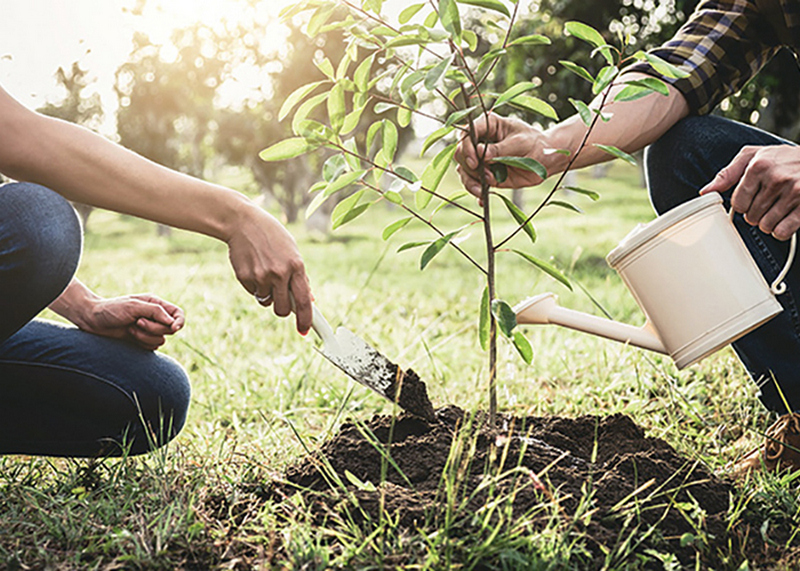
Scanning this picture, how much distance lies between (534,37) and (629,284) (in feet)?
1.87

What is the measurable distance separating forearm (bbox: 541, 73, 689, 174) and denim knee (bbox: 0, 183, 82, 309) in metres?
1.10

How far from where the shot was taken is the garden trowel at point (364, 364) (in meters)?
1.56

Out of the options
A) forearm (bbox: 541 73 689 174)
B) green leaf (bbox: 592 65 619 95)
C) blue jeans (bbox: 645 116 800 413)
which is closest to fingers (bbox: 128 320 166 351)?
forearm (bbox: 541 73 689 174)

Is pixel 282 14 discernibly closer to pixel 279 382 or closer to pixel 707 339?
pixel 707 339

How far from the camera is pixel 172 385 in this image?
6.10 ft

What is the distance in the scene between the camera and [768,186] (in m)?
1.51

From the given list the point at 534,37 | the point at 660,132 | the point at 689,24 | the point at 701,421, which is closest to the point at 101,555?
the point at 534,37

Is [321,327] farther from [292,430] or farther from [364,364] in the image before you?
[292,430]

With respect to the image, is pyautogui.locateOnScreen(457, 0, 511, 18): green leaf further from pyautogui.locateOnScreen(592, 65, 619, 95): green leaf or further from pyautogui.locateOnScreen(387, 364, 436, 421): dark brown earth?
pyautogui.locateOnScreen(387, 364, 436, 421): dark brown earth

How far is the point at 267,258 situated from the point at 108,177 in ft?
1.17

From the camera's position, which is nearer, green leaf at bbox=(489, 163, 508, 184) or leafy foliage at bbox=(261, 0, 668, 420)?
leafy foliage at bbox=(261, 0, 668, 420)

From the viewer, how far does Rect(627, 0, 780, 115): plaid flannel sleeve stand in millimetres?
1922

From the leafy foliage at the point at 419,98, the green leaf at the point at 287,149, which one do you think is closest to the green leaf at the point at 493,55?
the leafy foliage at the point at 419,98

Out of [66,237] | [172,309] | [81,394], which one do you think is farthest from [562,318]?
[81,394]
